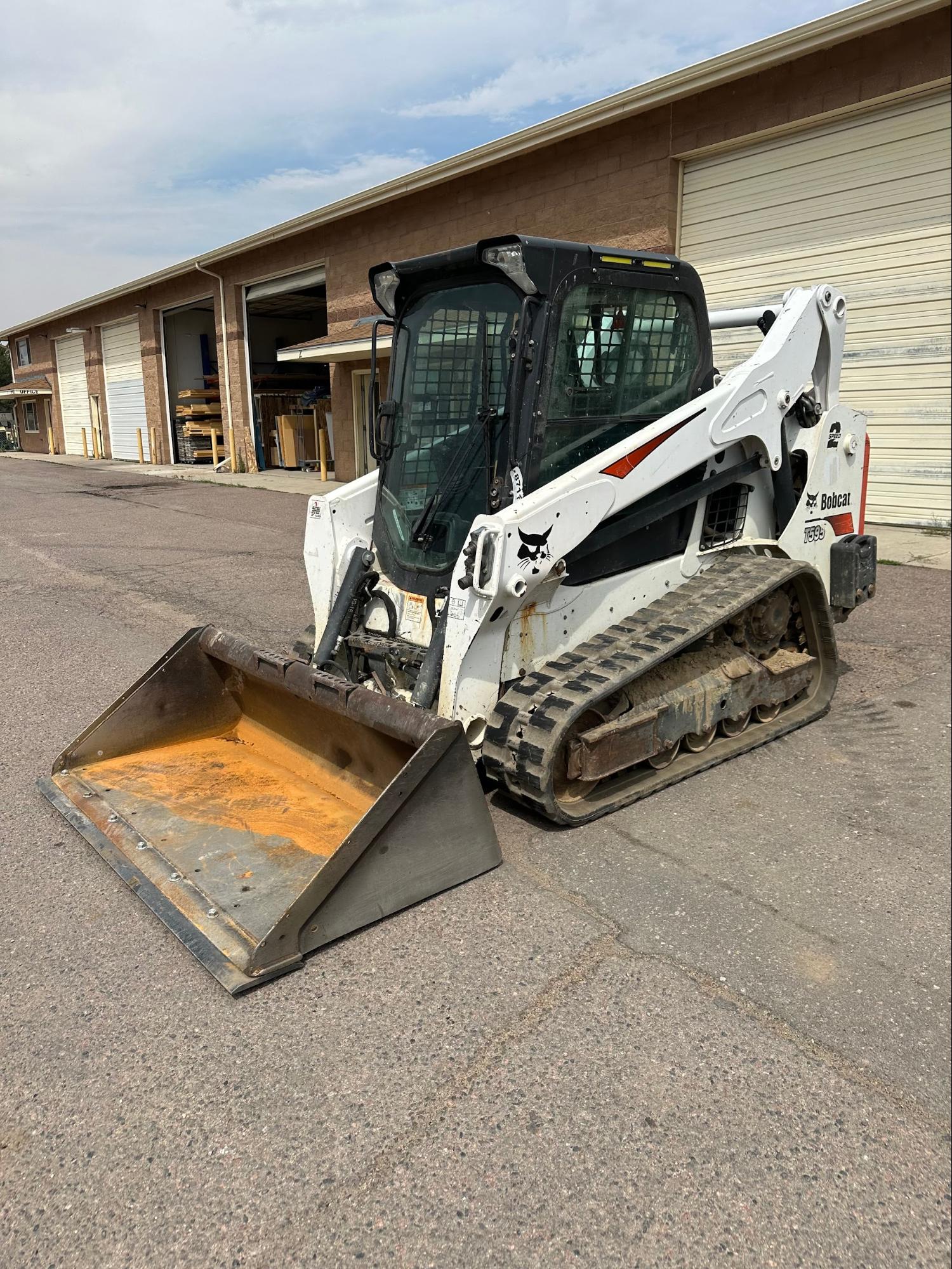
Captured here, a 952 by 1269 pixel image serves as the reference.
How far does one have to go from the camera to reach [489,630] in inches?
156

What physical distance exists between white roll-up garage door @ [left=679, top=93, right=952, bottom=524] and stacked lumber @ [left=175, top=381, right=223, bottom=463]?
17615mm

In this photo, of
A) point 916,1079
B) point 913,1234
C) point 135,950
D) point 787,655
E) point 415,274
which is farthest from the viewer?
point 787,655

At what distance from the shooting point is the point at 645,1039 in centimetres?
271

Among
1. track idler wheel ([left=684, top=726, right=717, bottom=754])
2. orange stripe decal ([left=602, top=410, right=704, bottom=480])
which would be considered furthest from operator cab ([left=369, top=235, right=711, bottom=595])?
track idler wheel ([left=684, top=726, right=717, bottom=754])

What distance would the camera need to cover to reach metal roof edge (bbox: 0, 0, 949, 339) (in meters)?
10.0

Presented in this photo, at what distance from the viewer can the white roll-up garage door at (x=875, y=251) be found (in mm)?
10680

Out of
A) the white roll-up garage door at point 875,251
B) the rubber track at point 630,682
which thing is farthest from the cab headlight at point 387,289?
the white roll-up garage door at point 875,251

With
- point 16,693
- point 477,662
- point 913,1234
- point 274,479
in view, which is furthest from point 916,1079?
point 274,479

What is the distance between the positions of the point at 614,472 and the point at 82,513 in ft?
44.3

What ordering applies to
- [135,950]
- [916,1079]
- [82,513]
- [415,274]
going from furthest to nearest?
[82,513] → [415,274] → [135,950] → [916,1079]

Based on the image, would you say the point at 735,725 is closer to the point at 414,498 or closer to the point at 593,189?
the point at 414,498

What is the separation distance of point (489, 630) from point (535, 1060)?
183 centimetres

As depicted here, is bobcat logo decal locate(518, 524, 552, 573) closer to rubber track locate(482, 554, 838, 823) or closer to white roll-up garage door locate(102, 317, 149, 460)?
rubber track locate(482, 554, 838, 823)

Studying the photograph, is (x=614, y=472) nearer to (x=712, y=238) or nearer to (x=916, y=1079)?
(x=916, y=1079)
